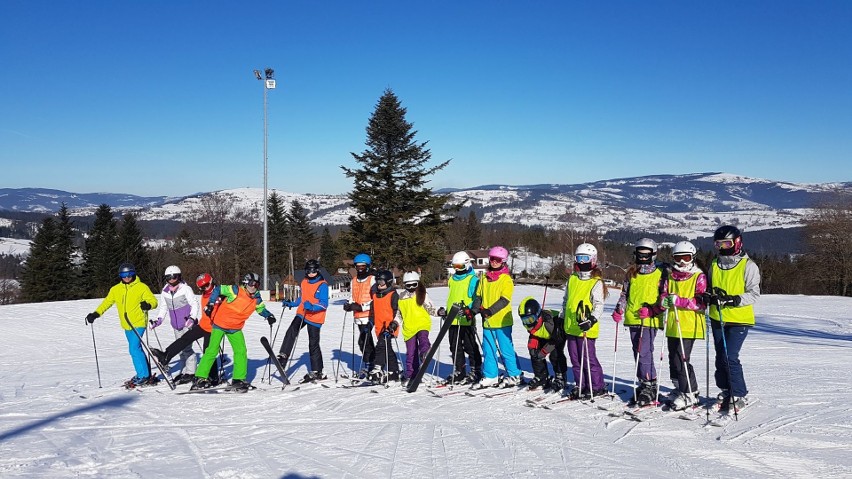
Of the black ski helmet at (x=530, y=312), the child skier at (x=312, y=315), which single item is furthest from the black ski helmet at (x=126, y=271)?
the black ski helmet at (x=530, y=312)

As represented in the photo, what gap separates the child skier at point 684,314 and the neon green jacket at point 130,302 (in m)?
7.13

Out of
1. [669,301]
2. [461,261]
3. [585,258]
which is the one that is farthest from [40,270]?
[669,301]

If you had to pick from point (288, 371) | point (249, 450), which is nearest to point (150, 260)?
point (288, 371)

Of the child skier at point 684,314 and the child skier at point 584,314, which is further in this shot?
the child skier at point 584,314

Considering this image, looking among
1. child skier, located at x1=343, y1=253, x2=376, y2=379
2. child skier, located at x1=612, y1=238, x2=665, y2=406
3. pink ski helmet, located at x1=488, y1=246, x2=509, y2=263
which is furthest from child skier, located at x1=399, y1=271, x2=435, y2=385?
child skier, located at x1=612, y1=238, x2=665, y2=406

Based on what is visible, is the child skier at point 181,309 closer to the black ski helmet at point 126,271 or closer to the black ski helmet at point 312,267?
the black ski helmet at point 126,271

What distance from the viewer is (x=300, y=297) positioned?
8461mm

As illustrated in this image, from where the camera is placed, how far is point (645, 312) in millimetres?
6281

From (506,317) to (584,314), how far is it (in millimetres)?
1217

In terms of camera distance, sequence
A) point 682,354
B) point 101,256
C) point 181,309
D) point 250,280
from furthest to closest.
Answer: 1. point 101,256
2. point 181,309
3. point 250,280
4. point 682,354

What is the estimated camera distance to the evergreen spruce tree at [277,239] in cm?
5372

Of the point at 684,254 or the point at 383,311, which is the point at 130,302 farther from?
the point at 684,254

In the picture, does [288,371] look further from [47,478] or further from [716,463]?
[716,463]

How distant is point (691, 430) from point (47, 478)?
18.9ft
